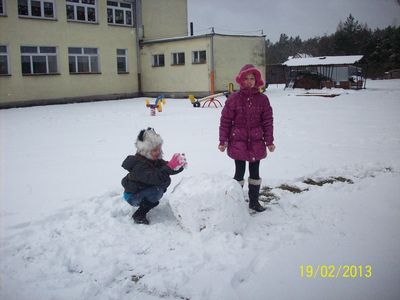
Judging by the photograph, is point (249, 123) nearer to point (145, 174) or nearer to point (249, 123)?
point (249, 123)

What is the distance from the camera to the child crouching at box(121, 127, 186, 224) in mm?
3918

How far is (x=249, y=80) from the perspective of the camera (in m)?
4.11

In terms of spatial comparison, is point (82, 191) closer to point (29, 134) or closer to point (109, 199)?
point (109, 199)

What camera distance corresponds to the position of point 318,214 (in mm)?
4113

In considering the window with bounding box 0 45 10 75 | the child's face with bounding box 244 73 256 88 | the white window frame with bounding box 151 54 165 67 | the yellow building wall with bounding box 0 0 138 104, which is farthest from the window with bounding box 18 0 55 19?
the child's face with bounding box 244 73 256 88

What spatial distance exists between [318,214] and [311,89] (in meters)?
25.6

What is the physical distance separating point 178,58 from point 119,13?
4.56 meters

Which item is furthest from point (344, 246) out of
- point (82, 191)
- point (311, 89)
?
point (311, 89)

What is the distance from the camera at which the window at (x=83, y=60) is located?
20922 mm

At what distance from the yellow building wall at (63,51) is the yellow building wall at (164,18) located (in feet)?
4.53

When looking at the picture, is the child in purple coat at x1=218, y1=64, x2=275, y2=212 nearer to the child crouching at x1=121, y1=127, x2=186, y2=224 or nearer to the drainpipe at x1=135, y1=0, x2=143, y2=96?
the child crouching at x1=121, y1=127, x2=186, y2=224

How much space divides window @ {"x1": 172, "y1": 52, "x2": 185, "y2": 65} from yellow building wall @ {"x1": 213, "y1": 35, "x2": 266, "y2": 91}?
2497 millimetres

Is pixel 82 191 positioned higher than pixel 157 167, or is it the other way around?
pixel 157 167
